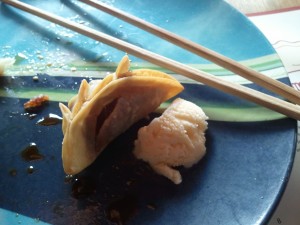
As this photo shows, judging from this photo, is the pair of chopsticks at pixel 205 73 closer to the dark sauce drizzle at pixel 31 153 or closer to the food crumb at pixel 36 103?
the food crumb at pixel 36 103

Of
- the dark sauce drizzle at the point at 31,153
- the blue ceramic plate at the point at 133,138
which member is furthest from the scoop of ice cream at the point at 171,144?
the dark sauce drizzle at the point at 31,153

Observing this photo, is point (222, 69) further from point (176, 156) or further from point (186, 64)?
point (176, 156)

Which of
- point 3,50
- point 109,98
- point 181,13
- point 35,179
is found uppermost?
point 181,13

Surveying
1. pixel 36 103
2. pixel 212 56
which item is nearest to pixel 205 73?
pixel 212 56

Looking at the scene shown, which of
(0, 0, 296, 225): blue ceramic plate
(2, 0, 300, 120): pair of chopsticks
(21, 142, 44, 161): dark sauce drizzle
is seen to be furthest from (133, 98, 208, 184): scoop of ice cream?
(21, 142, 44, 161): dark sauce drizzle

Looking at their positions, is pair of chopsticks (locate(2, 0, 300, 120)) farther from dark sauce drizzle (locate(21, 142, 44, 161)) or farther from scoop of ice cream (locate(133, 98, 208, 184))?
dark sauce drizzle (locate(21, 142, 44, 161))

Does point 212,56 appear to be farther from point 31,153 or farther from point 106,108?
point 31,153

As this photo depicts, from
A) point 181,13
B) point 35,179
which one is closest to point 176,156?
point 35,179
